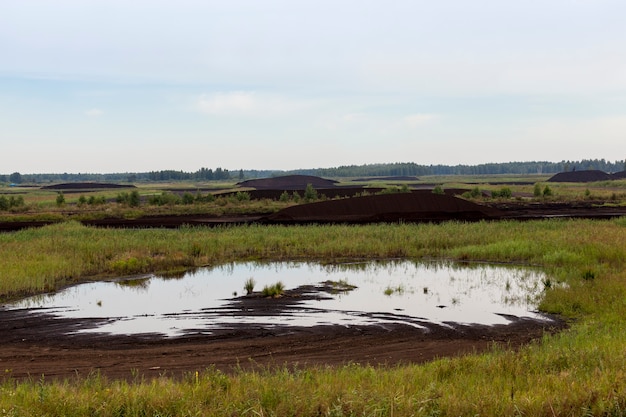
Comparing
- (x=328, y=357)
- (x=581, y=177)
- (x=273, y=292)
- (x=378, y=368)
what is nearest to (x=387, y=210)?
(x=273, y=292)

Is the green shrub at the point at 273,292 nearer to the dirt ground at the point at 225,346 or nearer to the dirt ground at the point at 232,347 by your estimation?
the dirt ground at the point at 225,346

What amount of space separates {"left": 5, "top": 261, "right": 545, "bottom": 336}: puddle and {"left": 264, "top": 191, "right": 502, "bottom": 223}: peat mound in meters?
23.7

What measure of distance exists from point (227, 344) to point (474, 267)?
1677 cm

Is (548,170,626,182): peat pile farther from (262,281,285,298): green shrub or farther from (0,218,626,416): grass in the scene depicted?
(262,281,285,298): green shrub

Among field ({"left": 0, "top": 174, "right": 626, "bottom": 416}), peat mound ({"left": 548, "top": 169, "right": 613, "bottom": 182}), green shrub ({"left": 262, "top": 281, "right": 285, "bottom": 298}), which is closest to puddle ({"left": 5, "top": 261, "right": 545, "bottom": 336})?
green shrub ({"left": 262, "top": 281, "right": 285, "bottom": 298})

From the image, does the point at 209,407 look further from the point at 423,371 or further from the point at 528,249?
the point at 528,249

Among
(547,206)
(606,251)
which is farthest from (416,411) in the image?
(547,206)

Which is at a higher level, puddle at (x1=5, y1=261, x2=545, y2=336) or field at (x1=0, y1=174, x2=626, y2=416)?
field at (x1=0, y1=174, x2=626, y2=416)

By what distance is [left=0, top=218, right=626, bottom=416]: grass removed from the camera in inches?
321

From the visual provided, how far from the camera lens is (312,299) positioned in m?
20.4

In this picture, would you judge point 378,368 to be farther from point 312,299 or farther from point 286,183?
point 286,183

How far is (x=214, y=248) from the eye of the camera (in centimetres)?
3250

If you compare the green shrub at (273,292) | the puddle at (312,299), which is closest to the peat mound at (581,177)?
the puddle at (312,299)

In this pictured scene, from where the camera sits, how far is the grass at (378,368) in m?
8.16
